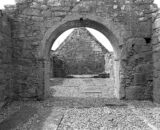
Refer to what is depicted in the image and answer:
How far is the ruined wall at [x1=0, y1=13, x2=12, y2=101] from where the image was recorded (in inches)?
196

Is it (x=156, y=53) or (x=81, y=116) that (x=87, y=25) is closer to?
(x=156, y=53)

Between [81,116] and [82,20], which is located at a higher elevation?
[82,20]

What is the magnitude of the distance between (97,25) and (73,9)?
0.94 meters

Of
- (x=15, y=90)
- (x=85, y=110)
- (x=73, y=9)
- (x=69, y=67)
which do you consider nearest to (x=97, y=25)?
(x=73, y=9)

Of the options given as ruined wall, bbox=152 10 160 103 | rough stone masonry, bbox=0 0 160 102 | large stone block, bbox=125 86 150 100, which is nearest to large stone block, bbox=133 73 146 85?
rough stone masonry, bbox=0 0 160 102

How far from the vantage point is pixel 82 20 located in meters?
5.75

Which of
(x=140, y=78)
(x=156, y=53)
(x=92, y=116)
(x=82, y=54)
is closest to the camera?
(x=92, y=116)

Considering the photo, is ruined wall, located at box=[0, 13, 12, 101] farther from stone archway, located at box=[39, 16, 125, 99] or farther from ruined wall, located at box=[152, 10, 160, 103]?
ruined wall, located at box=[152, 10, 160, 103]

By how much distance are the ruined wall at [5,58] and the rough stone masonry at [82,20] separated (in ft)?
0.46

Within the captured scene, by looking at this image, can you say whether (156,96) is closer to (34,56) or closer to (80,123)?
(80,123)

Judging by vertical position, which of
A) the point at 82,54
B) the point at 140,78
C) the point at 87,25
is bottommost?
the point at 140,78

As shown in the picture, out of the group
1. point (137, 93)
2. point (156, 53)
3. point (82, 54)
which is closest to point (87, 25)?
point (156, 53)

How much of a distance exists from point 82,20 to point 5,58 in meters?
2.66

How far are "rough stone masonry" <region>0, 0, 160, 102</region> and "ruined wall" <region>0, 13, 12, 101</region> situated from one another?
14 centimetres
